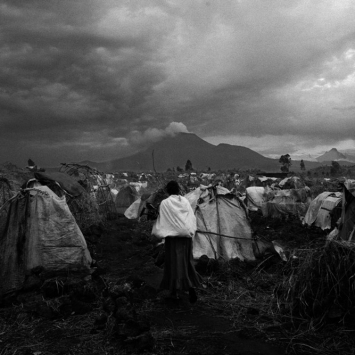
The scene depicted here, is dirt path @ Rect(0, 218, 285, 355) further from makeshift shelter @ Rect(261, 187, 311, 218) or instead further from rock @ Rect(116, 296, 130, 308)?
makeshift shelter @ Rect(261, 187, 311, 218)

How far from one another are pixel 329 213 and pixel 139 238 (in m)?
5.26

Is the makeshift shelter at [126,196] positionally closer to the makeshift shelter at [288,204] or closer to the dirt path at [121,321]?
the makeshift shelter at [288,204]

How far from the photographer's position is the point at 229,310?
4910mm

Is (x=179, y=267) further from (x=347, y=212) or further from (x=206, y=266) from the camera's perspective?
(x=347, y=212)

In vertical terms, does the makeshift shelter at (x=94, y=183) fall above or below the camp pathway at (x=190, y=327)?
above

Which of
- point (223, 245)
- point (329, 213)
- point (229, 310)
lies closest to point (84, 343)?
point (229, 310)

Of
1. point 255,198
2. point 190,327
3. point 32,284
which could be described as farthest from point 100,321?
point 255,198

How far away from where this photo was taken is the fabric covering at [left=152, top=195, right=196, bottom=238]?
16.7 ft

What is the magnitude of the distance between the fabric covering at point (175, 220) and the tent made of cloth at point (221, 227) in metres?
2.53

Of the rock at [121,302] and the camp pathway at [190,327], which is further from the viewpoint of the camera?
the rock at [121,302]

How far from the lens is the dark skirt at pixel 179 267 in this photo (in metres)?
5.10

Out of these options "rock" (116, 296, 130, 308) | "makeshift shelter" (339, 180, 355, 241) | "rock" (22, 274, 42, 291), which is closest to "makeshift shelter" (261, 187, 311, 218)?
"makeshift shelter" (339, 180, 355, 241)

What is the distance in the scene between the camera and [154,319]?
462cm

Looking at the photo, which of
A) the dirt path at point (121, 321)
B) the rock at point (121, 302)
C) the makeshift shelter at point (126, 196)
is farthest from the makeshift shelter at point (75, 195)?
the makeshift shelter at point (126, 196)
